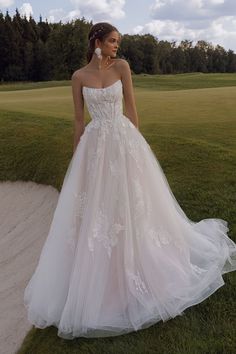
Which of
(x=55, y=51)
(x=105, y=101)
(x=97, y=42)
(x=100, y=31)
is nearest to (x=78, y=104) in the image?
(x=105, y=101)

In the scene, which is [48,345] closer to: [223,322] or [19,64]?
[223,322]

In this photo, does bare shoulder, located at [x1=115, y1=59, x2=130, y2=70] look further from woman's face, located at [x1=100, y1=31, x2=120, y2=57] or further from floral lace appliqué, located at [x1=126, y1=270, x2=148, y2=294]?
floral lace appliqué, located at [x1=126, y1=270, x2=148, y2=294]

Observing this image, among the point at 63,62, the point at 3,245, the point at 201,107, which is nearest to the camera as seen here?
the point at 3,245

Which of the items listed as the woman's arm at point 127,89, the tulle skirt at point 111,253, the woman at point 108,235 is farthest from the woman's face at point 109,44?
the tulle skirt at point 111,253

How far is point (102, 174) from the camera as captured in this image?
4.69m

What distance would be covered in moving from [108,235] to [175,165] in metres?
4.41

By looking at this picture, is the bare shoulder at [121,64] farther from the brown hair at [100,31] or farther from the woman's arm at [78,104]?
the woman's arm at [78,104]

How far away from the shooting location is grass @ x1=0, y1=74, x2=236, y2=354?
14.3 ft

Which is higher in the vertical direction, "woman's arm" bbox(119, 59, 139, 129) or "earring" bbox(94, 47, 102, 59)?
"earring" bbox(94, 47, 102, 59)

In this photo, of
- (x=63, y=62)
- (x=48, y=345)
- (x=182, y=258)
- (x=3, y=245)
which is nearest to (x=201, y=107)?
(x=3, y=245)

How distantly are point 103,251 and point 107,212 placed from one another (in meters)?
0.37

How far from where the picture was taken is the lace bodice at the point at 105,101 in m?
Answer: 4.54

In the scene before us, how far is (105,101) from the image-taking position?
4613mm

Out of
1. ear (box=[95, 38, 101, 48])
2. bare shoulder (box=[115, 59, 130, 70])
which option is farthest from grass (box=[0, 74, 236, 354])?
ear (box=[95, 38, 101, 48])
